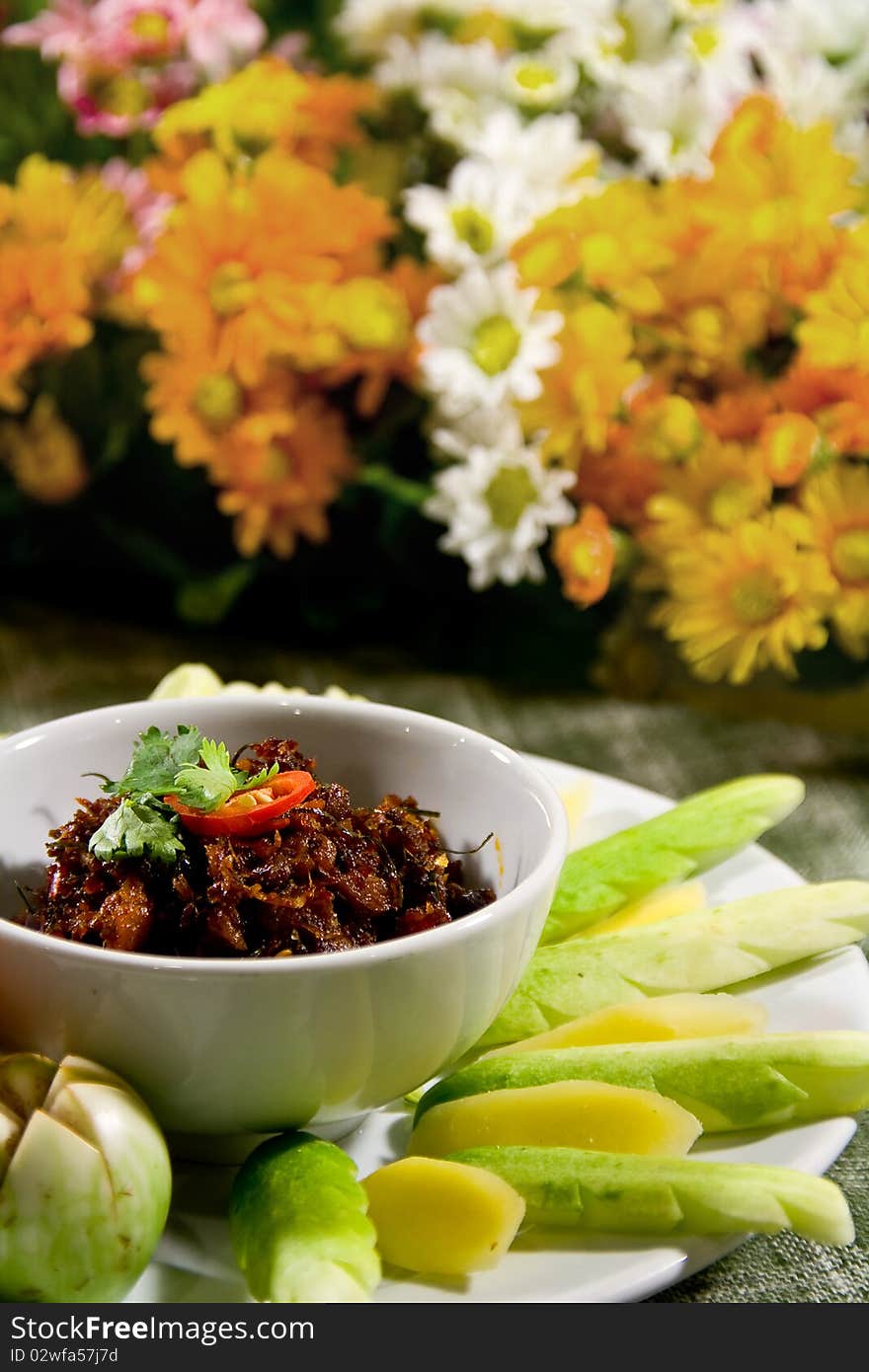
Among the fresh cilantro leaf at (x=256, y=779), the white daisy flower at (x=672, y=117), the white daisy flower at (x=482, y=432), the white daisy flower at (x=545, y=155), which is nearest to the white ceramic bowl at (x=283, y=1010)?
the fresh cilantro leaf at (x=256, y=779)

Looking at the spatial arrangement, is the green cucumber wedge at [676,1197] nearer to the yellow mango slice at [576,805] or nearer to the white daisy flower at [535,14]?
the yellow mango slice at [576,805]

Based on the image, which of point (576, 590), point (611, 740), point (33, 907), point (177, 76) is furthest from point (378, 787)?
point (177, 76)

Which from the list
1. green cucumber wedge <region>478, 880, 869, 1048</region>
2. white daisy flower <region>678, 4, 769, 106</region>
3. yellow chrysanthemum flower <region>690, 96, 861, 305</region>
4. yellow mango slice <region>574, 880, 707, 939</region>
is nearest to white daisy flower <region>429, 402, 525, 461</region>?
yellow chrysanthemum flower <region>690, 96, 861, 305</region>

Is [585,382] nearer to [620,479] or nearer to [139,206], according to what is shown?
[620,479]

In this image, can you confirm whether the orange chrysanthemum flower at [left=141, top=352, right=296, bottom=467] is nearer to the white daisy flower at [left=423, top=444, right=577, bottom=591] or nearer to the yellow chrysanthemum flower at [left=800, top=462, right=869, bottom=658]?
the white daisy flower at [left=423, top=444, right=577, bottom=591]

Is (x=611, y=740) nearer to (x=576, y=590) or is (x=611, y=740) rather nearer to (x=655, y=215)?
(x=576, y=590)
